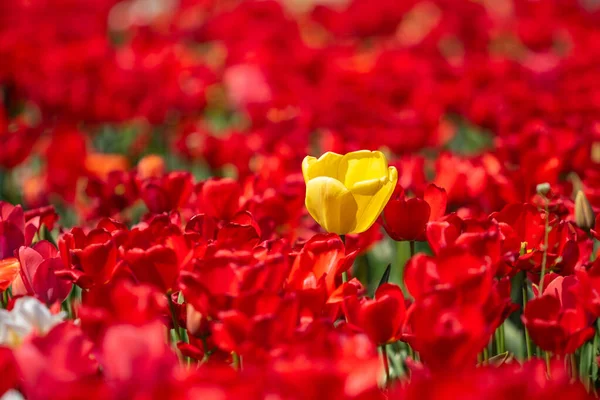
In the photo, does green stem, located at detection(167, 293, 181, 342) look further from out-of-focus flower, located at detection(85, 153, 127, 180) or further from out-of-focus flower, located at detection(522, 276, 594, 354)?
out-of-focus flower, located at detection(85, 153, 127, 180)

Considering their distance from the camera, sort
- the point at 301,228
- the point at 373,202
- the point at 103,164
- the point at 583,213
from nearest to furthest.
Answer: the point at 373,202 → the point at 583,213 → the point at 301,228 → the point at 103,164

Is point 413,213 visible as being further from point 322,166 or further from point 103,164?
point 103,164

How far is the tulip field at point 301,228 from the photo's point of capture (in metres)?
0.85

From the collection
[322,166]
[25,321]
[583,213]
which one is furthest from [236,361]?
[583,213]

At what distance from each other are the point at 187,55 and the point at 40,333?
3.30 metres

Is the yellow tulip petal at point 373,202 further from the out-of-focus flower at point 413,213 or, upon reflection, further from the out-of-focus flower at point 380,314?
the out-of-focus flower at point 380,314

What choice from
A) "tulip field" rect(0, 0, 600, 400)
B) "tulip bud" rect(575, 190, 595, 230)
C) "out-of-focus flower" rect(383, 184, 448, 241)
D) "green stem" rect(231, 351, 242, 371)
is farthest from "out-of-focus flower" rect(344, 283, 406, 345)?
"tulip bud" rect(575, 190, 595, 230)

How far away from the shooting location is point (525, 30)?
3.78 m

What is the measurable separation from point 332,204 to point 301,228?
1.81ft

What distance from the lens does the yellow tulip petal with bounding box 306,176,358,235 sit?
1267mm

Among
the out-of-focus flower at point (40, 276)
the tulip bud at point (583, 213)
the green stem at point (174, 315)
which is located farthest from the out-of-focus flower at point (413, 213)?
the out-of-focus flower at point (40, 276)

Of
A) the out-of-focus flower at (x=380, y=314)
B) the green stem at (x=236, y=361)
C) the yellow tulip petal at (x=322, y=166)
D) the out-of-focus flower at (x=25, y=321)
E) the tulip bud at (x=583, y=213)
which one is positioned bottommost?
the tulip bud at (x=583, y=213)

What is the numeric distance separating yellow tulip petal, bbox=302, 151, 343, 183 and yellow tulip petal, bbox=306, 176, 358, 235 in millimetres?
56

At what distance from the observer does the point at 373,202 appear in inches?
50.9
